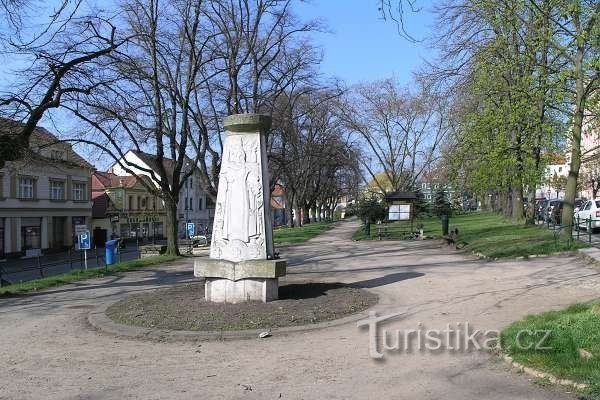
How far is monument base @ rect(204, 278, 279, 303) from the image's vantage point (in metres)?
10.6

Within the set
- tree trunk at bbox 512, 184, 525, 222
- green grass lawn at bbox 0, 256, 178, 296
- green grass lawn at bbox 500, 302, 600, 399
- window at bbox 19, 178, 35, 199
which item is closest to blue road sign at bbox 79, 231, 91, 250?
green grass lawn at bbox 0, 256, 178, 296

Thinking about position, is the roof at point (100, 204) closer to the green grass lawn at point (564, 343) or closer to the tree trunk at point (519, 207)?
the tree trunk at point (519, 207)

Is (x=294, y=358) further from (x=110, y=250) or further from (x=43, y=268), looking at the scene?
(x=43, y=268)

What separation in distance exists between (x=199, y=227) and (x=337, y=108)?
3575 cm

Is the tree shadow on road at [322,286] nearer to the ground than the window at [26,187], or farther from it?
nearer to the ground

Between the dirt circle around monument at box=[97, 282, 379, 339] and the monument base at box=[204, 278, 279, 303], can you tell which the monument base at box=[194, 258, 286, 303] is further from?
the dirt circle around monument at box=[97, 282, 379, 339]

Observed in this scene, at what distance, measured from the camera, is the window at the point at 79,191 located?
61.9 meters

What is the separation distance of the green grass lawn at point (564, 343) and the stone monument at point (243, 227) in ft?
14.6

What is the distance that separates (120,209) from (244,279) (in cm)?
6801

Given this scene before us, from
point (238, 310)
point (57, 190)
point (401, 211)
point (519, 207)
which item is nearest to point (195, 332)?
point (238, 310)

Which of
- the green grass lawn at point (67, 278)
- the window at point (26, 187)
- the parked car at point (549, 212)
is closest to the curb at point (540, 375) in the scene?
the green grass lawn at point (67, 278)

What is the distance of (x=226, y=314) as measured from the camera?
31.8 ft

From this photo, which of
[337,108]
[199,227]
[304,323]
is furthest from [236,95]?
[199,227]

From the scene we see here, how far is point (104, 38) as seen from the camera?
16875mm
